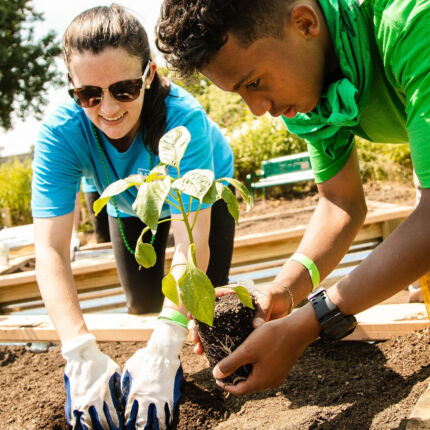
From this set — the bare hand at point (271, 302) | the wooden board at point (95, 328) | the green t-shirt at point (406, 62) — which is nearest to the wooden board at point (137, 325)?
the wooden board at point (95, 328)

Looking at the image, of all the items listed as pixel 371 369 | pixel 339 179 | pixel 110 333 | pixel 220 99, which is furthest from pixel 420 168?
pixel 220 99

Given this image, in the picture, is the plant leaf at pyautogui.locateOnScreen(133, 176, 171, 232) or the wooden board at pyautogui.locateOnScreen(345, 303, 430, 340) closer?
the plant leaf at pyautogui.locateOnScreen(133, 176, 171, 232)

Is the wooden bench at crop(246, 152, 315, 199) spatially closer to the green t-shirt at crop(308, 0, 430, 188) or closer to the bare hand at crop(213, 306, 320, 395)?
the green t-shirt at crop(308, 0, 430, 188)

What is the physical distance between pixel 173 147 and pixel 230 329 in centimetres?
52

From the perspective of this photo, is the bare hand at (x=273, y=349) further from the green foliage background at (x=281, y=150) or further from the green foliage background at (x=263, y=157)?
the green foliage background at (x=263, y=157)

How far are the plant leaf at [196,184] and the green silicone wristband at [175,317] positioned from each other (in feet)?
1.99

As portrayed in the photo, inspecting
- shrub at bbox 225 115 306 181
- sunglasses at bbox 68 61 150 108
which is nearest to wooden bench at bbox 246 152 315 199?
shrub at bbox 225 115 306 181

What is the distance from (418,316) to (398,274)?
35.5 inches

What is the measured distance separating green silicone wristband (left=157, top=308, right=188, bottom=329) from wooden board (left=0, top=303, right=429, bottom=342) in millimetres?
542

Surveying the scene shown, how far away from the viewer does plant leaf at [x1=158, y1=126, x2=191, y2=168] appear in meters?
1.28

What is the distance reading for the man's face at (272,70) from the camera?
1.18 meters

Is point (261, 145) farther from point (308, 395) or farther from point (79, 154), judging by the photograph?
point (308, 395)

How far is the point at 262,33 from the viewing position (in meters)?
1.16

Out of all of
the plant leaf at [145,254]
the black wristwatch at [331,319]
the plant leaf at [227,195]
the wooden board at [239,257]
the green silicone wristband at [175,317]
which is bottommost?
the wooden board at [239,257]
